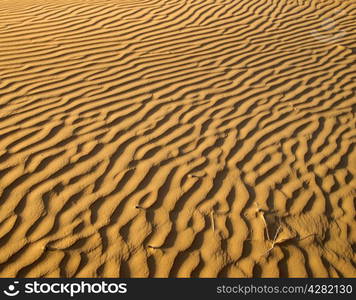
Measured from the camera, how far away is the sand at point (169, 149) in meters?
2.73

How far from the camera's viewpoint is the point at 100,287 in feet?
8.09

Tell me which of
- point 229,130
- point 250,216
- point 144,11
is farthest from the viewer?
point 144,11

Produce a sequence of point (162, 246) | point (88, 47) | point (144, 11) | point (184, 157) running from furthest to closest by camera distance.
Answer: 1. point (144, 11)
2. point (88, 47)
3. point (184, 157)
4. point (162, 246)

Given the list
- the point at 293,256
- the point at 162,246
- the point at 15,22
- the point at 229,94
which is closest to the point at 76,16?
the point at 15,22

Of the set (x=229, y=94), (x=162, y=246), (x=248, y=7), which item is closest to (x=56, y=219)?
(x=162, y=246)

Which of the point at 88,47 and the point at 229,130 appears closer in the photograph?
the point at 229,130

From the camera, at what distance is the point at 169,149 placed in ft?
11.8

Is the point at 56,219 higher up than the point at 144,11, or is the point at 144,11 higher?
the point at 144,11

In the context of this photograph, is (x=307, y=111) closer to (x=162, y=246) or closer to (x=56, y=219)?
(x=162, y=246)

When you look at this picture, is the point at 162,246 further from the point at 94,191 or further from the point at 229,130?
the point at 229,130

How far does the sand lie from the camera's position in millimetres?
2729

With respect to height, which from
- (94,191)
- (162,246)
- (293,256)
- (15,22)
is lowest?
(293,256)

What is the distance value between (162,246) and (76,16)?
4.82 metres

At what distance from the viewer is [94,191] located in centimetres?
305
